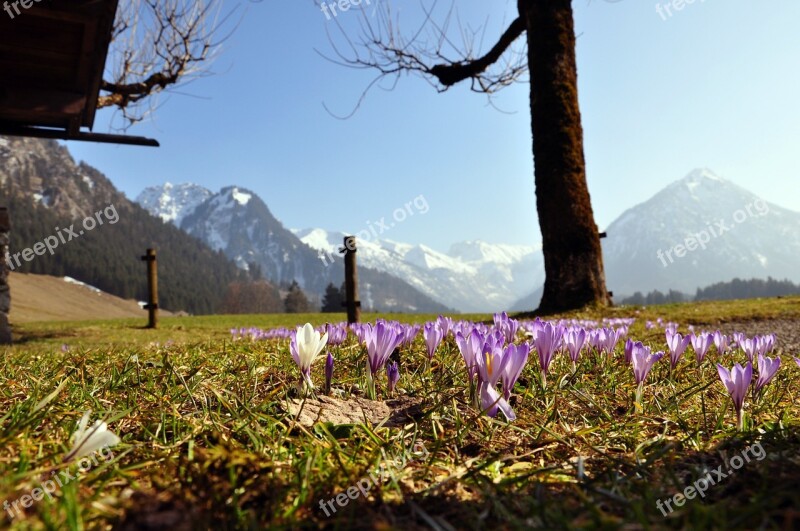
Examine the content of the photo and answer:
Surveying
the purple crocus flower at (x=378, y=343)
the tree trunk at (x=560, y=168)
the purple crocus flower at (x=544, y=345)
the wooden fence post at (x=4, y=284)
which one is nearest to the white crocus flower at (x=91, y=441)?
the purple crocus flower at (x=378, y=343)

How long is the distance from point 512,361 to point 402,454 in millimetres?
428

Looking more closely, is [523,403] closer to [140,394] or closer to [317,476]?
[317,476]

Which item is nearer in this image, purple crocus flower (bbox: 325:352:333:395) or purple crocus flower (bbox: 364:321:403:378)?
purple crocus flower (bbox: 325:352:333:395)

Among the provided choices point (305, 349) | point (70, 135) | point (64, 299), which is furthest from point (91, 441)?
point (64, 299)

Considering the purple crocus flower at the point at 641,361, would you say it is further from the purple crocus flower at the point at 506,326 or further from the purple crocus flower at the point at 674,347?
the purple crocus flower at the point at 506,326

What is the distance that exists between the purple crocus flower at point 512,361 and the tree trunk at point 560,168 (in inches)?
313

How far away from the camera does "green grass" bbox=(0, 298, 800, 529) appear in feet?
3.22

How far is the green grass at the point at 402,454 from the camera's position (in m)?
0.98

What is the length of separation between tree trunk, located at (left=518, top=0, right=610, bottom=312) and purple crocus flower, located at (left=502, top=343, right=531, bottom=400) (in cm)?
796

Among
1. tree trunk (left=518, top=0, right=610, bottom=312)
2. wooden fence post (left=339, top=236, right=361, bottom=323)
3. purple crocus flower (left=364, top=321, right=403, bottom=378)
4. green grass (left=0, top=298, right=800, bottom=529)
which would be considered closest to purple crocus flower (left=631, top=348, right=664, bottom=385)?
green grass (left=0, top=298, right=800, bottom=529)

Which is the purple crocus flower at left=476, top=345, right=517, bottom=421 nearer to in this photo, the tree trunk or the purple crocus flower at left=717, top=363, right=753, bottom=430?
the purple crocus flower at left=717, top=363, right=753, bottom=430

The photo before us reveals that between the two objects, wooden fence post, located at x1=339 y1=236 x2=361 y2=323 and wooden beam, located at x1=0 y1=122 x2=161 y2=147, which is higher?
wooden beam, located at x1=0 y1=122 x2=161 y2=147

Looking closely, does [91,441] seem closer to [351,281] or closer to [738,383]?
[738,383]

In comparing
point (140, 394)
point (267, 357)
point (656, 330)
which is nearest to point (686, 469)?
point (140, 394)
